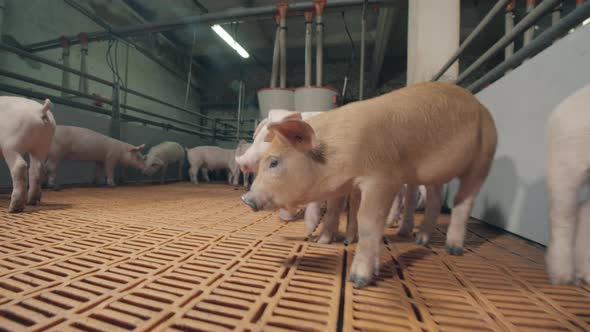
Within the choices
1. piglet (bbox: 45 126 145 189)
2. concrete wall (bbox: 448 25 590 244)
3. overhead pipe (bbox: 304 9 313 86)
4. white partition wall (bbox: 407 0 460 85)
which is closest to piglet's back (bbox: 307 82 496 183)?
concrete wall (bbox: 448 25 590 244)

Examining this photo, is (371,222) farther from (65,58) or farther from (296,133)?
(65,58)

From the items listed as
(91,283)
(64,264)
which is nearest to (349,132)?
(91,283)

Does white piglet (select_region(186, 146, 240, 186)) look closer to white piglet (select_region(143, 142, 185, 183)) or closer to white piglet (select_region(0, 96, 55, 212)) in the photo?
Answer: white piglet (select_region(143, 142, 185, 183))

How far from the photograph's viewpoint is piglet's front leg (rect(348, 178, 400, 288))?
1.03 meters

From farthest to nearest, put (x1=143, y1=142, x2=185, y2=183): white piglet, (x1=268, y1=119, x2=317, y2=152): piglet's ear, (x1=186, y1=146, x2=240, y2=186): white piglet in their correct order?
(x1=186, y1=146, x2=240, y2=186): white piglet, (x1=143, y1=142, x2=185, y2=183): white piglet, (x1=268, y1=119, x2=317, y2=152): piglet's ear

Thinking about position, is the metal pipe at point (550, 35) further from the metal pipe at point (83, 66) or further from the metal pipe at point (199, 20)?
the metal pipe at point (83, 66)

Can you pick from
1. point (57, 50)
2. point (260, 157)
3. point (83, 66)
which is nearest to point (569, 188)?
point (260, 157)

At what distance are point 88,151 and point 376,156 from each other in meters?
4.40

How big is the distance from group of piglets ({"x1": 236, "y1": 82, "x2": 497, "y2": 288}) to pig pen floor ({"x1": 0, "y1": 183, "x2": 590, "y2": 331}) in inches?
7.1

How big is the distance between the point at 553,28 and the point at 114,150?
5.25 m

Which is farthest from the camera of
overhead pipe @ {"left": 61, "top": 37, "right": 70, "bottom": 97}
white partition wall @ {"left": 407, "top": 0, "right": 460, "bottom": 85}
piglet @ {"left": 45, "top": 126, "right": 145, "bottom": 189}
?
overhead pipe @ {"left": 61, "top": 37, "right": 70, "bottom": 97}

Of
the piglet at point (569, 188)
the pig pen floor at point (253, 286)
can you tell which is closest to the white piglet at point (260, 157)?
the pig pen floor at point (253, 286)

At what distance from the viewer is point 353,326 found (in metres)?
0.73

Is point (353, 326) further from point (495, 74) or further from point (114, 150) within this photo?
point (114, 150)
